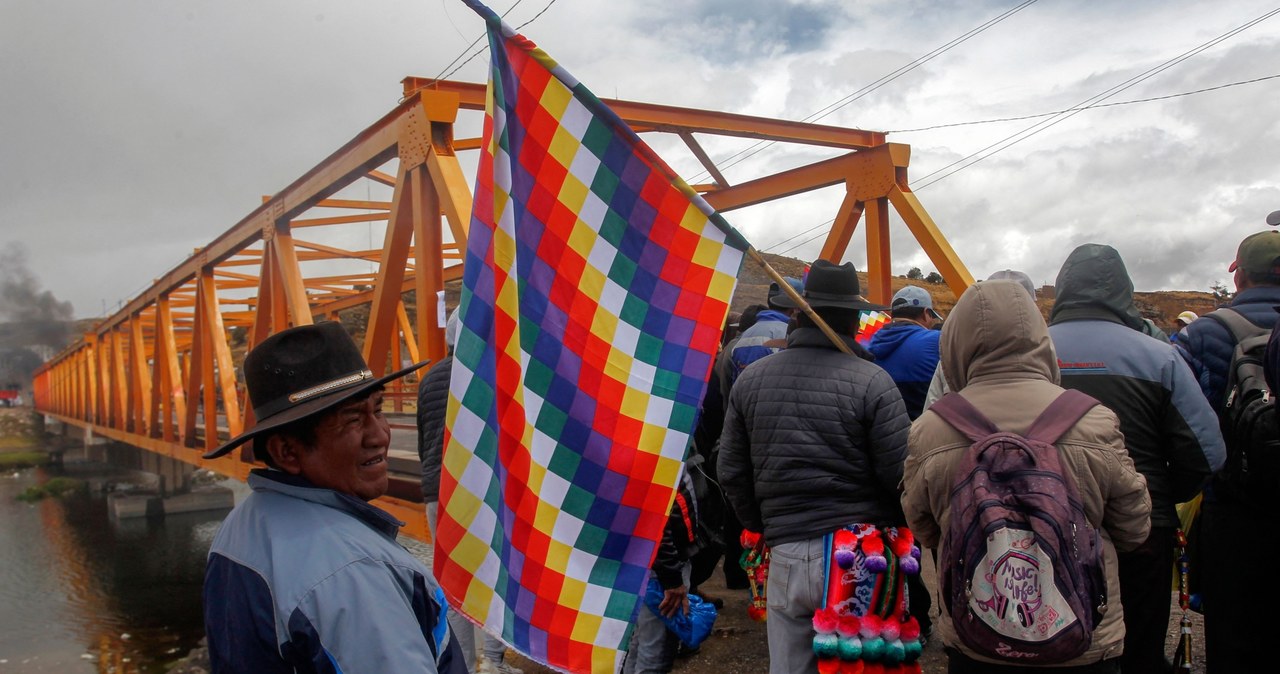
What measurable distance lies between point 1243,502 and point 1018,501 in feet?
5.65

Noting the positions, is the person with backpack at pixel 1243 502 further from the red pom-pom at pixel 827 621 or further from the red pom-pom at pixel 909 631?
the red pom-pom at pixel 827 621

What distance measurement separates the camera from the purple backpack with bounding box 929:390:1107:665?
2.16m

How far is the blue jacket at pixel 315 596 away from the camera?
1445 millimetres

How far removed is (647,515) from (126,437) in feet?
88.3

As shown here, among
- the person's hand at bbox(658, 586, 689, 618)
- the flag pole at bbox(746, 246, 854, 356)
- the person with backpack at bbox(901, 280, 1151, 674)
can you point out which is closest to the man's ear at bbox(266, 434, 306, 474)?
the flag pole at bbox(746, 246, 854, 356)

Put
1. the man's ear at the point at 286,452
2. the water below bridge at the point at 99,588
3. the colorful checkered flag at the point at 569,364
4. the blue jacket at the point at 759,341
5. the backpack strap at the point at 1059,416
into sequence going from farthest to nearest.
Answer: the water below bridge at the point at 99,588 < the blue jacket at the point at 759,341 < the colorful checkered flag at the point at 569,364 < the backpack strap at the point at 1059,416 < the man's ear at the point at 286,452

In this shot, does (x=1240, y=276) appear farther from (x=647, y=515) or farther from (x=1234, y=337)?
(x=647, y=515)

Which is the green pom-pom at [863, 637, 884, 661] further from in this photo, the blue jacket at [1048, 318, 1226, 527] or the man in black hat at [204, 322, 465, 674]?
the man in black hat at [204, 322, 465, 674]

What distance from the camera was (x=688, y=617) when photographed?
4238 mm

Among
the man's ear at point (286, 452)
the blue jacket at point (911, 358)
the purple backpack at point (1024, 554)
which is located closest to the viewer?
the man's ear at point (286, 452)

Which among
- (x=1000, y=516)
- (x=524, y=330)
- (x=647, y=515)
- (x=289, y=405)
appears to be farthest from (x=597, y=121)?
(x=1000, y=516)

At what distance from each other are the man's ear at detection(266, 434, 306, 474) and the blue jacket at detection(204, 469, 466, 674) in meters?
0.10

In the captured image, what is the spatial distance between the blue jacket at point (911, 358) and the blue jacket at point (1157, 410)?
1113 millimetres

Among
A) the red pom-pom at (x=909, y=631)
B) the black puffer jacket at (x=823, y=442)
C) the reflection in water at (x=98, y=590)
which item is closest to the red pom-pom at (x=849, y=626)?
the red pom-pom at (x=909, y=631)
